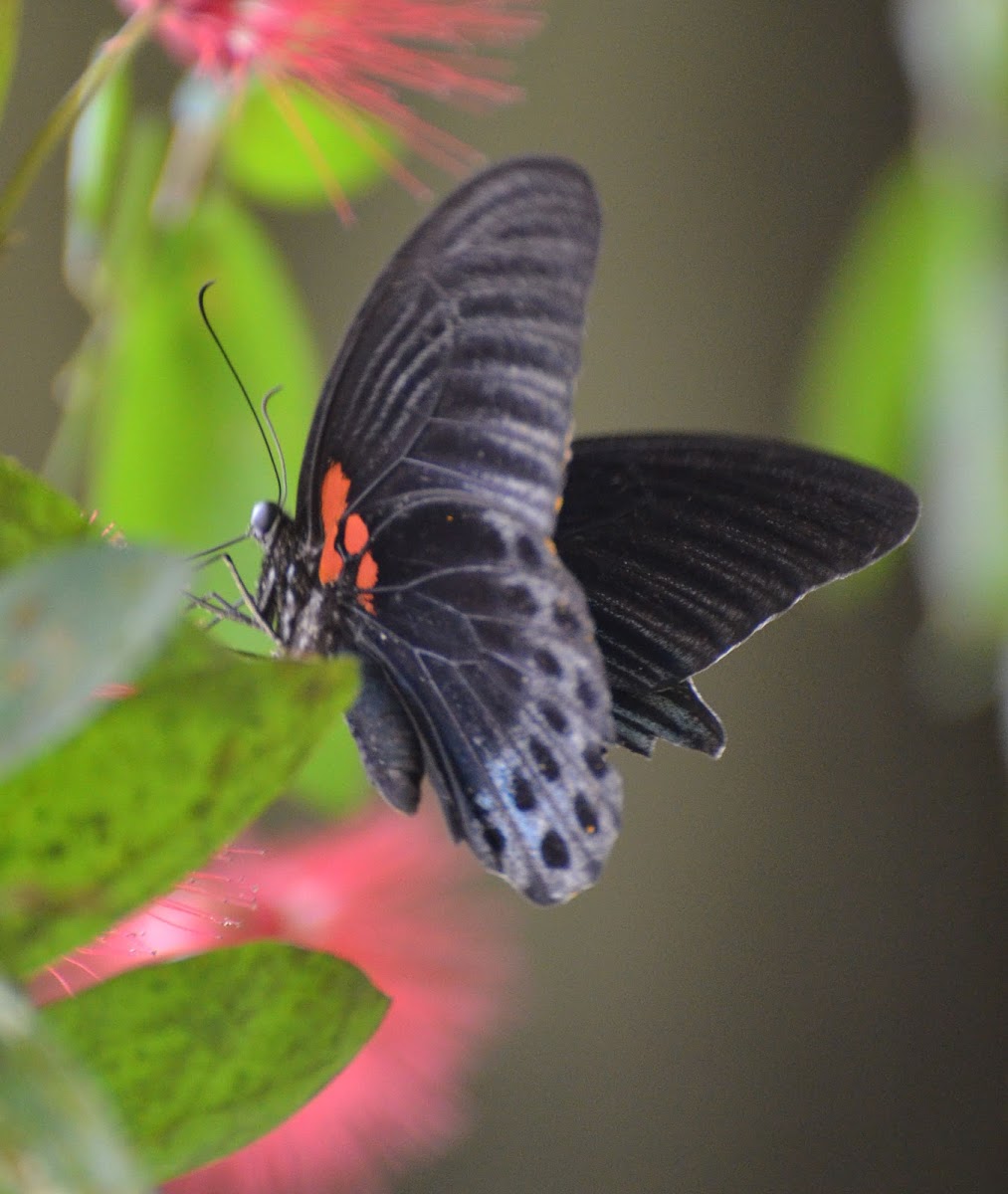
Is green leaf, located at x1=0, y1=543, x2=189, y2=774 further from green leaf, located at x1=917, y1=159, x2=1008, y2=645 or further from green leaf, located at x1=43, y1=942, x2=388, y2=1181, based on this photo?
green leaf, located at x1=917, y1=159, x2=1008, y2=645

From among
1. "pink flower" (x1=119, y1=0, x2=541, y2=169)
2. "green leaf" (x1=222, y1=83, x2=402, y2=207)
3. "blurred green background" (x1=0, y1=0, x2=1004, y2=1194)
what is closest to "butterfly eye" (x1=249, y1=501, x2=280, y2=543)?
"pink flower" (x1=119, y1=0, x2=541, y2=169)

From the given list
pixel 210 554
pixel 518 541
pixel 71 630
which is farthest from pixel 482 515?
pixel 71 630

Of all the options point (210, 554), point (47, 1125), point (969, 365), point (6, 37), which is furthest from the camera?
point (969, 365)

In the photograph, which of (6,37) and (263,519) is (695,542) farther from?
(6,37)

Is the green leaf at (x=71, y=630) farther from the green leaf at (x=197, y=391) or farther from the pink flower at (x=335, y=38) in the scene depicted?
the green leaf at (x=197, y=391)

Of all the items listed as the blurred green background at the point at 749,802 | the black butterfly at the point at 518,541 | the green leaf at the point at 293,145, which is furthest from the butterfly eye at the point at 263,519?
the blurred green background at the point at 749,802

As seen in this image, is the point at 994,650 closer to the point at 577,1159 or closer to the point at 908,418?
the point at 908,418
